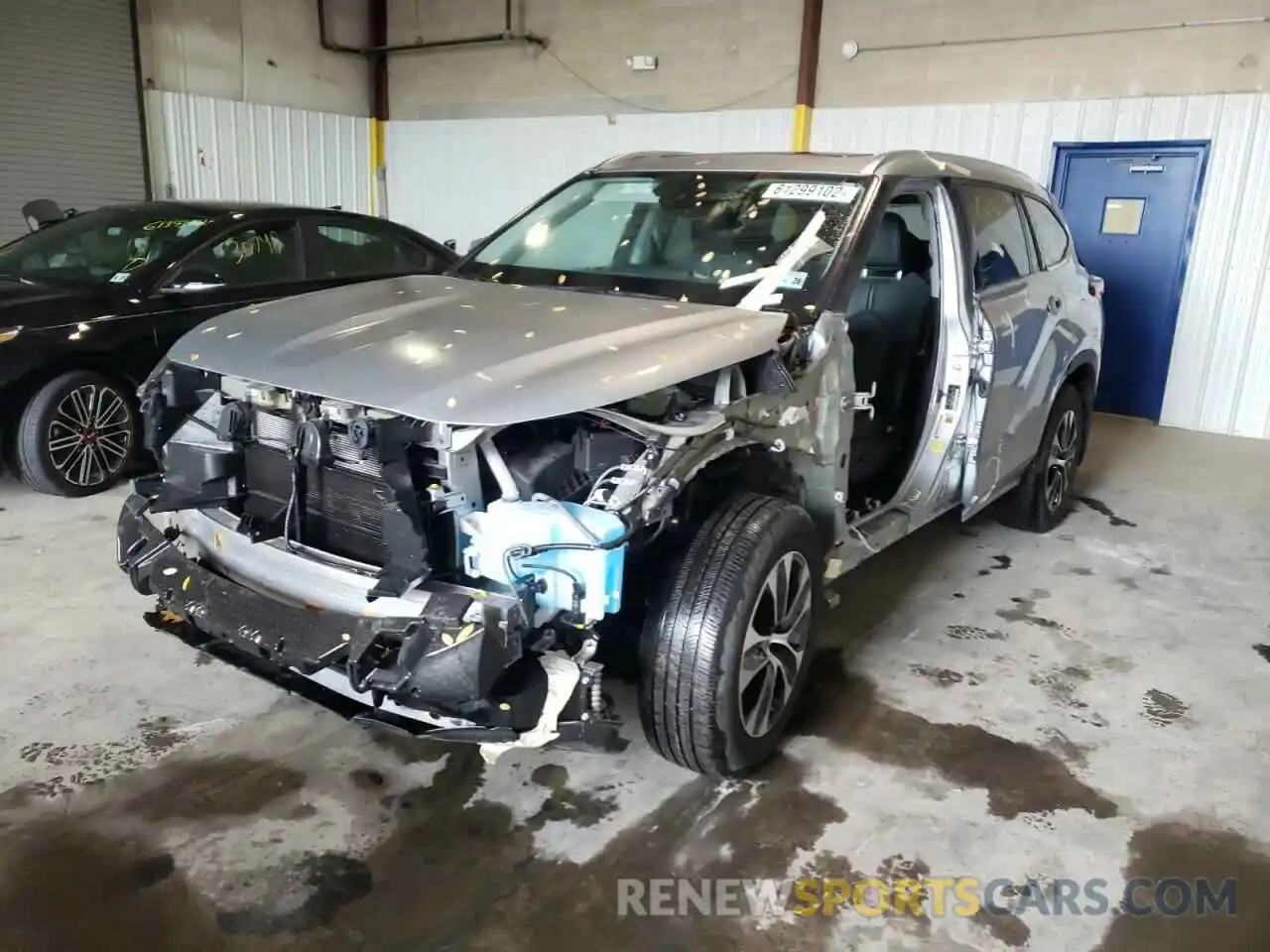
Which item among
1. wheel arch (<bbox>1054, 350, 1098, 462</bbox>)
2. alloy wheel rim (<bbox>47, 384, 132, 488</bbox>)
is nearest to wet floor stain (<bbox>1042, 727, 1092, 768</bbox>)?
Result: wheel arch (<bbox>1054, 350, 1098, 462</bbox>)

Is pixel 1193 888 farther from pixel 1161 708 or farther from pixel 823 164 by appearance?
pixel 823 164

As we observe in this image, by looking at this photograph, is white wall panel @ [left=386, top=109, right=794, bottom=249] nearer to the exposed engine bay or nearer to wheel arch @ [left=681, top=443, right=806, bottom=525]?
wheel arch @ [left=681, top=443, right=806, bottom=525]

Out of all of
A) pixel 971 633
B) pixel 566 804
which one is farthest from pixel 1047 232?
pixel 566 804

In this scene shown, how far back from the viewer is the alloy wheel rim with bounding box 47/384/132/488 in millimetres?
4676

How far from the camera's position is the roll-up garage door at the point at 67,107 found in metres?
7.80

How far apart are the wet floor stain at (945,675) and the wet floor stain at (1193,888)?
806mm

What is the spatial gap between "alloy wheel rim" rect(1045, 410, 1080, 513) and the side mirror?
427cm

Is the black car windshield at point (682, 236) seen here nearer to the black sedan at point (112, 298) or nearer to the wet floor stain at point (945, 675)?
the wet floor stain at point (945, 675)

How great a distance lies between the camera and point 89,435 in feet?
15.7

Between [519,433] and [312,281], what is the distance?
12.2ft

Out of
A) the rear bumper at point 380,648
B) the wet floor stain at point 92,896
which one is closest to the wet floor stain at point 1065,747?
the rear bumper at point 380,648

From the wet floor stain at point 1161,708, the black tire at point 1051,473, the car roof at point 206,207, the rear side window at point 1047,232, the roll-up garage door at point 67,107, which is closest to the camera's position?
the wet floor stain at point 1161,708

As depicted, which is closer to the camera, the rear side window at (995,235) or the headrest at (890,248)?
the rear side window at (995,235)

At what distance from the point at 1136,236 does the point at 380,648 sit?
720 cm
